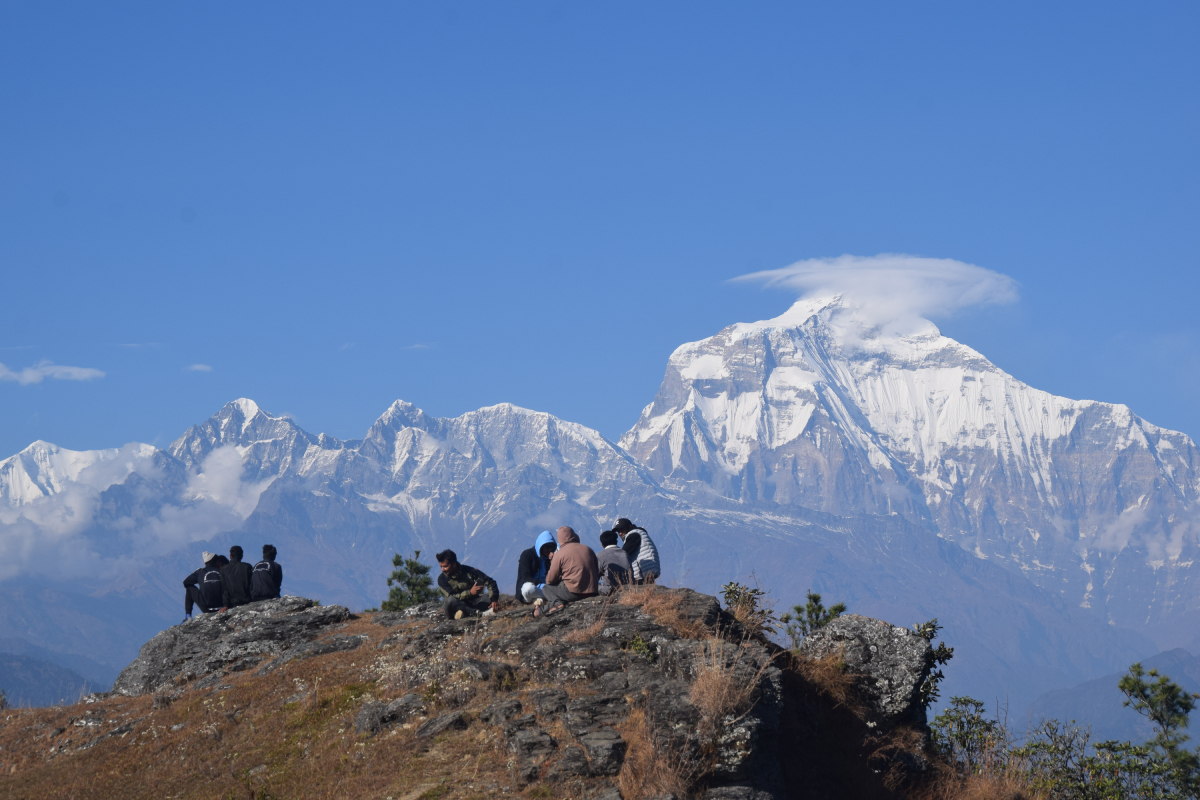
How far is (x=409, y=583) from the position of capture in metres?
51.4

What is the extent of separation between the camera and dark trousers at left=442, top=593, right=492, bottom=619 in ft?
68.6

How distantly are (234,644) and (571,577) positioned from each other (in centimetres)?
833

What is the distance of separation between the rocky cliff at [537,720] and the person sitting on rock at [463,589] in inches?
52.2

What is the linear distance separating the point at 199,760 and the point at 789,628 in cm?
1029

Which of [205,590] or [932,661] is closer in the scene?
[932,661]

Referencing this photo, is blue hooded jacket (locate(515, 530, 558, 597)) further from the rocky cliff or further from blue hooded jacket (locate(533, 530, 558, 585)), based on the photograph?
the rocky cliff

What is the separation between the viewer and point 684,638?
15.5 meters

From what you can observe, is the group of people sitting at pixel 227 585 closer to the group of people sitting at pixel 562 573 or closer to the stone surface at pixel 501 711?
the group of people sitting at pixel 562 573

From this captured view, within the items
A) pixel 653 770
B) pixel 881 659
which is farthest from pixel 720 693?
pixel 881 659

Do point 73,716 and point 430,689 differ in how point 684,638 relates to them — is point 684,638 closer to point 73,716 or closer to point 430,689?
point 430,689

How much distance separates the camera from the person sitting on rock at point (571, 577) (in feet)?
62.1

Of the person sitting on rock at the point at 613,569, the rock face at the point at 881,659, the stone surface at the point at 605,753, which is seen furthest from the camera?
the person sitting on rock at the point at 613,569

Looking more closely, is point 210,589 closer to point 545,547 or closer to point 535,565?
point 535,565

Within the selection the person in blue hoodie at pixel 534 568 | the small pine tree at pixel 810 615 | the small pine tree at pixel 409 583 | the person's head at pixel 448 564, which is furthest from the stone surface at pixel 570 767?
the small pine tree at pixel 409 583
